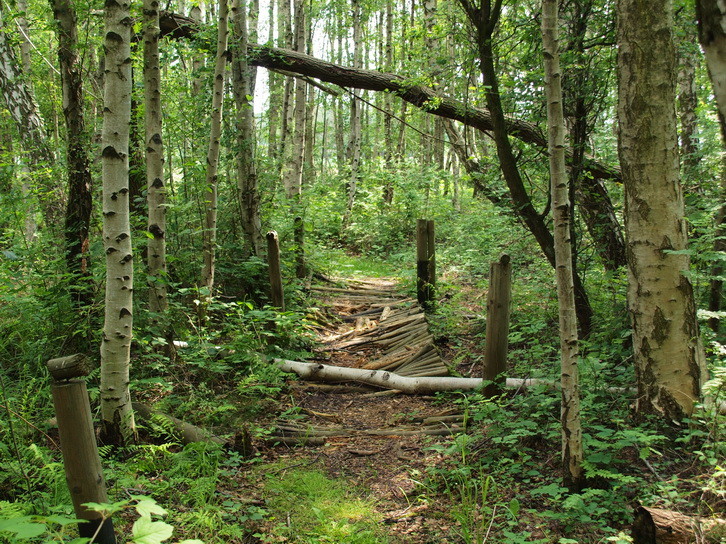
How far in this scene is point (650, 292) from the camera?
13.3 ft

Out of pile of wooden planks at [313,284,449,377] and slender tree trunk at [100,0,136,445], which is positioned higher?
slender tree trunk at [100,0,136,445]

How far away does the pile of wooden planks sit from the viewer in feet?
22.5

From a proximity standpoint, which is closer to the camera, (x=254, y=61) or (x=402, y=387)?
(x=402, y=387)

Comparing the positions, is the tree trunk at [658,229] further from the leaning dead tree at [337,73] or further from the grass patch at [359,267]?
the grass patch at [359,267]

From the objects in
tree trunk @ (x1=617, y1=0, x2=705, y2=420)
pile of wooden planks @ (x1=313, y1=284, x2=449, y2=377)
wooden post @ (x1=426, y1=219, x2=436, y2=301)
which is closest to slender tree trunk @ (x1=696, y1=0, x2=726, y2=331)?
tree trunk @ (x1=617, y1=0, x2=705, y2=420)

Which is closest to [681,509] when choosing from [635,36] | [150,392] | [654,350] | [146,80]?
[654,350]

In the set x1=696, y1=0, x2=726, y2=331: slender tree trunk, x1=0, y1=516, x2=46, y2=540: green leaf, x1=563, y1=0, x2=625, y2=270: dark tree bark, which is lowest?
x1=0, y1=516, x2=46, y2=540: green leaf

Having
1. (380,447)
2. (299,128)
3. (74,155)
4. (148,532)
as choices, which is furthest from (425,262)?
(148,532)

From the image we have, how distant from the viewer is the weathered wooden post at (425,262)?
9.12 meters

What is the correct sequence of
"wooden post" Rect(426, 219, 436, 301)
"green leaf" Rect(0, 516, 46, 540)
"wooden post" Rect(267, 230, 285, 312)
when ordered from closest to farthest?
"green leaf" Rect(0, 516, 46, 540) → "wooden post" Rect(267, 230, 285, 312) → "wooden post" Rect(426, 219, 436, 301)

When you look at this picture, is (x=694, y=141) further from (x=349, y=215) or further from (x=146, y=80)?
(x=349, y=215)

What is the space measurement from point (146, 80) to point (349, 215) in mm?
11667

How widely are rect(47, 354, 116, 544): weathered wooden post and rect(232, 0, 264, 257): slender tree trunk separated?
6623 millimetres

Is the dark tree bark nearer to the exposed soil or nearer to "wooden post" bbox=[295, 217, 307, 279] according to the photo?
the exposed soil
